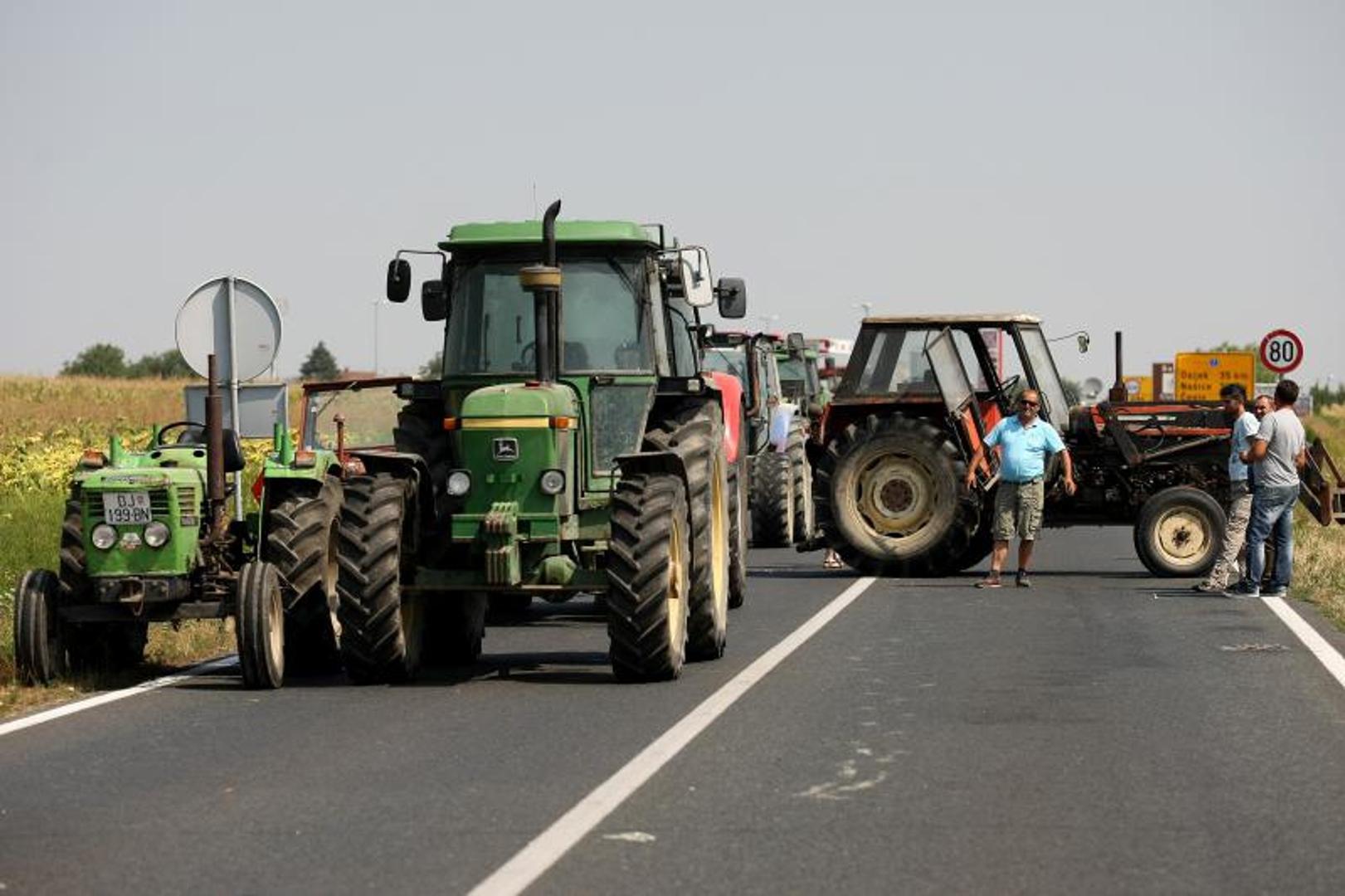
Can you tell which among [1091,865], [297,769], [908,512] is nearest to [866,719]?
[297,769]

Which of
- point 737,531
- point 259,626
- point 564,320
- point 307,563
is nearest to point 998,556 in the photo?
point 737,531

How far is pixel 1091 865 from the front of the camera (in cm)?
870

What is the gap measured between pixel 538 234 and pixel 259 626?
355cm

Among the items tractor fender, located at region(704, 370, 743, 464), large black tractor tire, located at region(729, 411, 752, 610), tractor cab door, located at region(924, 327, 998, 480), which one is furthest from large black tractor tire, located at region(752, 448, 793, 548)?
large black tractor tire, located at region(729, 411, 752, 610)

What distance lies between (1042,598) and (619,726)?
9.19 metres

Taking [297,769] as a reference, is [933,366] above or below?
above

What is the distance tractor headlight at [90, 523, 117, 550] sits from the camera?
14.4 m

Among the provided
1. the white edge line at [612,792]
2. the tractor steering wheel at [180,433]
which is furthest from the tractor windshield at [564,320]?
the white edge line at [612,792]

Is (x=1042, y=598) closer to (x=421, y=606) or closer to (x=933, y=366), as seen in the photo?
(x=933, y=366)

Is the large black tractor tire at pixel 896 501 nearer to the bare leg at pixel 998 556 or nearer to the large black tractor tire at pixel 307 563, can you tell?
the bare leg at pixel 998 556

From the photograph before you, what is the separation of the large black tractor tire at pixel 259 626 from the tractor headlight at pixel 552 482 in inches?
63.9

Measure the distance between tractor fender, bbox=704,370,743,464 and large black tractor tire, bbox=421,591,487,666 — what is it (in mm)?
3036

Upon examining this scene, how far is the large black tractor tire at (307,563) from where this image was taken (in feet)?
48.8

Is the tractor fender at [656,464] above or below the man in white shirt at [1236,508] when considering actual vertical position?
above
